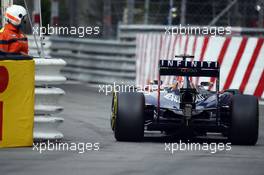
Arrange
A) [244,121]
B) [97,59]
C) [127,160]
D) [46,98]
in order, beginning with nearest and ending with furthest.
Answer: [127,160], [46,98], [244,121], [97,59]

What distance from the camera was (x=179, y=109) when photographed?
551 inches

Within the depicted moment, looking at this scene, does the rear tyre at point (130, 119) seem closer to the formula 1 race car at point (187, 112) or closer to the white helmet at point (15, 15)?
the formula 1 race car at point (187, 112)

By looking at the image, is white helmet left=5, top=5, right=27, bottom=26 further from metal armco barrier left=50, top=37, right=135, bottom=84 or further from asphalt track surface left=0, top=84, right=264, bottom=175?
metal armco barrier left=50, top=37, right=135, bottom=84

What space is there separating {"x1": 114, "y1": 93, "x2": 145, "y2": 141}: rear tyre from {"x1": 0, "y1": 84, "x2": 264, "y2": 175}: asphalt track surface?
15cm

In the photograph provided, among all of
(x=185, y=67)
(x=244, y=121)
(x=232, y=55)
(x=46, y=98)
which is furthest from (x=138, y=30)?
(x=46, y=98)

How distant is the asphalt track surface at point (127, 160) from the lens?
1093 centimetres

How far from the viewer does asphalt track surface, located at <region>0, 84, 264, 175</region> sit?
1093cm

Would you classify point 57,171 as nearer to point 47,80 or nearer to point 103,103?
point 47,80

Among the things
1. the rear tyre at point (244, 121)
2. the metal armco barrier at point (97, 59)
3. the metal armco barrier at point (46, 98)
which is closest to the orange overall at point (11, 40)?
the metal armco barrier at point (46, 98)

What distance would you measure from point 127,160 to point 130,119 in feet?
6.68

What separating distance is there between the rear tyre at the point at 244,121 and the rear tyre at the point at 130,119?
1.16 m

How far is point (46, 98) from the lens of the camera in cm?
1341

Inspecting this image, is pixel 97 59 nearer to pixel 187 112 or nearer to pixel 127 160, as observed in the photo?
pixel 187 112

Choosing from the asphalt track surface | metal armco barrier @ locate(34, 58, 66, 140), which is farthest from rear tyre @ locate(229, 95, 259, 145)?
metal armco barrier @ locate(34, 58, 66, 140)
